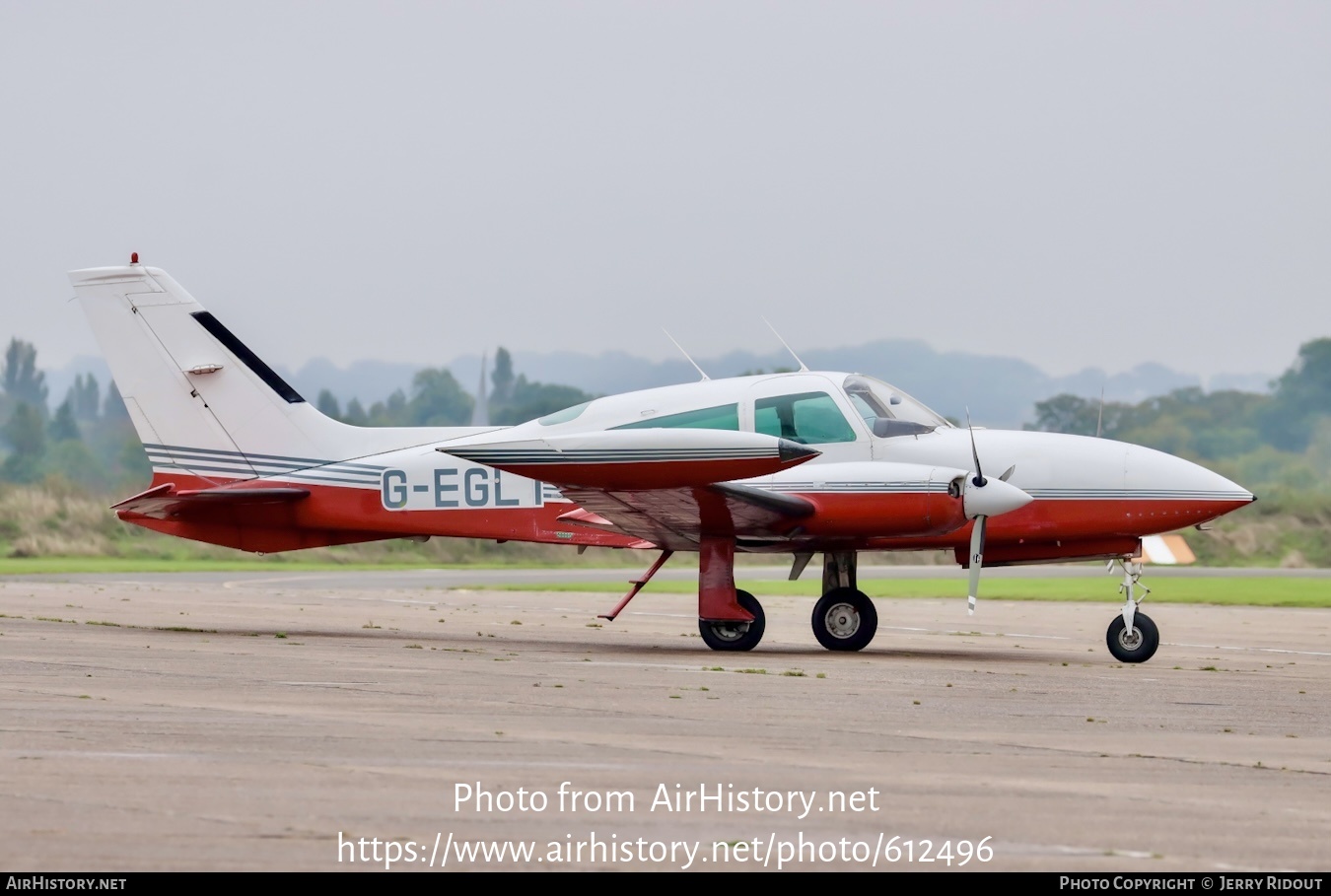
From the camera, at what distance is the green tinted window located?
15680mm

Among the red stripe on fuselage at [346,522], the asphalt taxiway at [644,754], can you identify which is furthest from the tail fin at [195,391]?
the asphalt taxiway at [644,754]

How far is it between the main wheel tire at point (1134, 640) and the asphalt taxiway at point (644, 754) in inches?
10.9

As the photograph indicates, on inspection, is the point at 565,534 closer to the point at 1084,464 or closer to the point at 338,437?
the point at 338,437

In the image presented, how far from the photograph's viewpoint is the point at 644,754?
26.7 ft

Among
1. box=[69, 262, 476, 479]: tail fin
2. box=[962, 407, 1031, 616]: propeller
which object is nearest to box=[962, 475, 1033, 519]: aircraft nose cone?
box=[962, 407, 1031, 616]: propeller

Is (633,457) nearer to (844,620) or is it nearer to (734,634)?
(734,634)

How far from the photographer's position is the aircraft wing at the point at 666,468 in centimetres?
1408

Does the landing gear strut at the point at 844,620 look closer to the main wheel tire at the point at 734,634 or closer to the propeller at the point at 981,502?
the main wheel tire at the point at 734,634

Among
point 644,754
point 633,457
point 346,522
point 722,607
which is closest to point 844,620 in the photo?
point 722,607

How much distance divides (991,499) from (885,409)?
1.63 meters

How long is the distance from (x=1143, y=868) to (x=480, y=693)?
6.25 meters

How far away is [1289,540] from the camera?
41.5m
